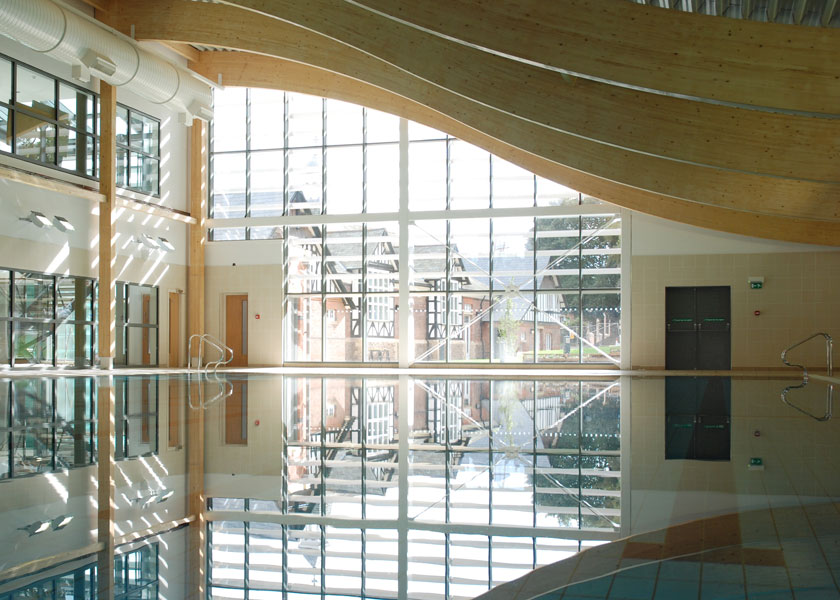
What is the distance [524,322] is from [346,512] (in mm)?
18683

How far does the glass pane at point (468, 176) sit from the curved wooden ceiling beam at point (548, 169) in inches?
85.4

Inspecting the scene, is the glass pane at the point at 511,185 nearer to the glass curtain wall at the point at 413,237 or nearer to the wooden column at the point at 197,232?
the glass curtain wall at the point at 413,237

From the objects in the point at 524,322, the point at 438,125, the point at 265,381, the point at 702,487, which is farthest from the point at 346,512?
the point at 524,322

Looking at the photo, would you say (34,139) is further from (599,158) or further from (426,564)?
(426,564)

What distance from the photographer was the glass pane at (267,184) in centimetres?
2417

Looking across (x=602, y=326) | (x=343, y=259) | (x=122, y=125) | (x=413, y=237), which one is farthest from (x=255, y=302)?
(x=602, y=326)

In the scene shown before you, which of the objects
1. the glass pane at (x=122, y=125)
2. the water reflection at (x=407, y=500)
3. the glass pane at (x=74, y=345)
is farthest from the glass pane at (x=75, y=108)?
the water reflection at (x=407, y=500)

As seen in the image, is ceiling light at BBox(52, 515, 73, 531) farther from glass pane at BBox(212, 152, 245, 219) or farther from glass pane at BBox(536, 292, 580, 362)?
glass pane at BBox(212, 152, 245, 219)

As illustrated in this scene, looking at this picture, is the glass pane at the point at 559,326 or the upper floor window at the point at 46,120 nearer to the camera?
the upper floor window at the point at 46,120

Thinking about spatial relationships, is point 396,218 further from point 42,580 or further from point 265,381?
point 42,580

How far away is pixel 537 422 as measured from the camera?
878 cm

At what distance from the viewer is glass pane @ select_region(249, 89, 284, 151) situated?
2417cm

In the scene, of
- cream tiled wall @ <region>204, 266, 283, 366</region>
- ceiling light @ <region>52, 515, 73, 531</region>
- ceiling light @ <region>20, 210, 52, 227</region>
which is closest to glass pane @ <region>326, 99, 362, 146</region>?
cream tiled wall @ <region>204, 266, 283, 366</region>

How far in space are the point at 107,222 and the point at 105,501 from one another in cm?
1661
